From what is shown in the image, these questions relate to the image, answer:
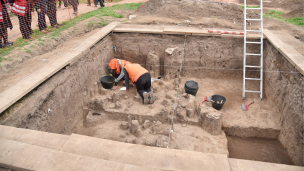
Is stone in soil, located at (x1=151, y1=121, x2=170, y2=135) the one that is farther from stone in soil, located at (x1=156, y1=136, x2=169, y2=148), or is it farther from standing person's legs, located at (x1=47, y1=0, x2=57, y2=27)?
standing person's legs, located at (x1=47, y1=0, x2=57, y2=27)

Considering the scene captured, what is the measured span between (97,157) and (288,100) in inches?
176

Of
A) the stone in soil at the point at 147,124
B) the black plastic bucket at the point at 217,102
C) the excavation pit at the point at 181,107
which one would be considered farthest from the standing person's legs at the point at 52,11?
the black plastic bucket at the point at 217,102

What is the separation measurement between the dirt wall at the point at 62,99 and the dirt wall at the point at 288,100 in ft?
16.7

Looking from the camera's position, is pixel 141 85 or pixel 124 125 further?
pixel 141 85

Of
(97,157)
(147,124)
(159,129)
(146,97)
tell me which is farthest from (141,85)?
(97,157)

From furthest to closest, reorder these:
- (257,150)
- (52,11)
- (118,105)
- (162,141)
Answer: (52,11) → (118,105) → (257,150) → (162,141)

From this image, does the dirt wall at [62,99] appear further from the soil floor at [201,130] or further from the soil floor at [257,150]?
the soil floor at [257,150]

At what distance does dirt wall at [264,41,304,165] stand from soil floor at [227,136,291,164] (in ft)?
0.62

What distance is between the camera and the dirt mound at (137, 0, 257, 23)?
9.08 meters

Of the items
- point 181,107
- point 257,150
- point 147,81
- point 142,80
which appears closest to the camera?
point 257,150

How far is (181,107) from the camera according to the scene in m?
5.00

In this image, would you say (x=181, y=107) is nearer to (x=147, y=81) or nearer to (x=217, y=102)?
(x=217, y=102)

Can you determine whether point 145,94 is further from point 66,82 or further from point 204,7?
point 204,7

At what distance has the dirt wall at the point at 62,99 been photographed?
12.4ft
